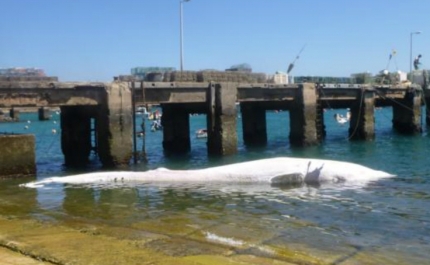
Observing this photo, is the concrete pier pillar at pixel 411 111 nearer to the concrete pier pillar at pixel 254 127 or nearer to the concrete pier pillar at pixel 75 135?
the concrete pier pillar at pixel 254 127

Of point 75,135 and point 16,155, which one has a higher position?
point 75,135

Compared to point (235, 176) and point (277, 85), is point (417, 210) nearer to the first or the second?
point (235, 176)

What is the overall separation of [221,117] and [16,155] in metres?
13.0

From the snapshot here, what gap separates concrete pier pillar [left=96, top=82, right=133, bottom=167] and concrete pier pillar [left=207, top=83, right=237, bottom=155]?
6.17 m

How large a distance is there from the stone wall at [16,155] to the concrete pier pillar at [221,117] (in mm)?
12060

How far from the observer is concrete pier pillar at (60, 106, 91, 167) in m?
31.2

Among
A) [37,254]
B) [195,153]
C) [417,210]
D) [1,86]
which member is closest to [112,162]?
[1,86]

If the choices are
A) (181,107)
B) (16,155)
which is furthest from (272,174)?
(181,107)

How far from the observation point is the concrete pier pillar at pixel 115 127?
89.4ft

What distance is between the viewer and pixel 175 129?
126ft

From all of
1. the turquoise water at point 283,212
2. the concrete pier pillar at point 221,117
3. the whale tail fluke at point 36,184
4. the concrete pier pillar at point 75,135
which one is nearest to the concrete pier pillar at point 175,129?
the concrete pier pillar at point 221,117

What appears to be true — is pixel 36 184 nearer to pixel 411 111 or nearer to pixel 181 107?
pixel 181 107

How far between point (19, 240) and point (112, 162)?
17811mm

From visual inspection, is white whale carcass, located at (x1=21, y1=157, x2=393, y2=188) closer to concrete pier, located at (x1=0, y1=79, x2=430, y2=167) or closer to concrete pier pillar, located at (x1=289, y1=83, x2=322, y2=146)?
concrete pier, located at (x1=0, y1=79, x2=430, y2=167)
